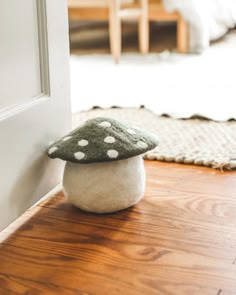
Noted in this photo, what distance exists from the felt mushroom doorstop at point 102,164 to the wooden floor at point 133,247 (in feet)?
0.13

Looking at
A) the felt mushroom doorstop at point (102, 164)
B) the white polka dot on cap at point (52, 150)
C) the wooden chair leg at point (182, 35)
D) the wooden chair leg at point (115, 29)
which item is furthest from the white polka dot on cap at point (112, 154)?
the wooden chair leg at point (182, 35)

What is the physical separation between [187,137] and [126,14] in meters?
1.59

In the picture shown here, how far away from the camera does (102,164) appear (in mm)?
1132

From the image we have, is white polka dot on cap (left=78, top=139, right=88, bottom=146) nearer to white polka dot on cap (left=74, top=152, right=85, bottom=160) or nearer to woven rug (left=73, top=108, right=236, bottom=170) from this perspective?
white polka dot on cap (left=74, top=152, right=85, bottom=160)

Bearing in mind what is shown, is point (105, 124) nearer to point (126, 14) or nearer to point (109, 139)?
point (109, 139)

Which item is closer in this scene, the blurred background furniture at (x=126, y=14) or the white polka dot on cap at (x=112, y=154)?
the white polka dot on cap at (x=112, y=154)

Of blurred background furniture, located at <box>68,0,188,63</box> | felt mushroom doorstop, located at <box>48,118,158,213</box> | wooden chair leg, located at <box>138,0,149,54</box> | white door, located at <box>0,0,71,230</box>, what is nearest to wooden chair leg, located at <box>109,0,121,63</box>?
blurred background furniture, located at <box>68,0,188,63</box>

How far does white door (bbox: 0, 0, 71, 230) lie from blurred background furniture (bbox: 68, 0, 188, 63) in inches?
70.1

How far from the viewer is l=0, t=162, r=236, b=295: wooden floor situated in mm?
899

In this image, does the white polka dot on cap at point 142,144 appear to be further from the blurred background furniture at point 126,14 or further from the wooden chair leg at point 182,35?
the wooden chair leg at point 182,35

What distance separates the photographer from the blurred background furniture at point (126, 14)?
3.01 metres

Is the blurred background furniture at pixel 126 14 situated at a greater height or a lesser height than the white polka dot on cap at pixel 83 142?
greater

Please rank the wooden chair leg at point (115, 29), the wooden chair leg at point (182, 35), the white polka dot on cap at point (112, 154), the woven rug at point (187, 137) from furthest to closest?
the wooden chair leg at point (182, 35) → the wooden chair leg at point (115, 29) → the woven rug at point (187, 137) → the white polka dot on cap at point (112, 154)

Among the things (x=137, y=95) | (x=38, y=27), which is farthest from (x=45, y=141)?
(x=137, y=95)
